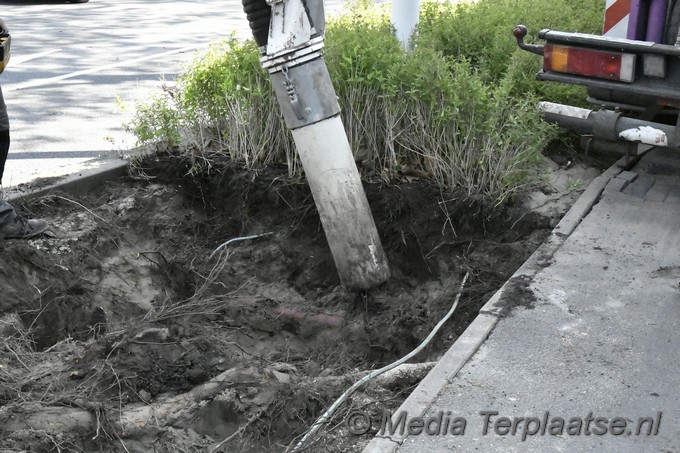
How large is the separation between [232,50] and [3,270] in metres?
2.22

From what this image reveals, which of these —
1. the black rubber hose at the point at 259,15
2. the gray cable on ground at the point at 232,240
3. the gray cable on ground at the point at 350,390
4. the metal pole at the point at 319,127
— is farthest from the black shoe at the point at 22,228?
the gray cable on ground at the point at 350,390

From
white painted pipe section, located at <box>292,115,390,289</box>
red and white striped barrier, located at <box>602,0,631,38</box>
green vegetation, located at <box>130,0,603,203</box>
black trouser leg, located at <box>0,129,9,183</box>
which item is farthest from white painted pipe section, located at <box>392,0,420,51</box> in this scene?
black trouser leg, located at <box>0,129,9,183</box>

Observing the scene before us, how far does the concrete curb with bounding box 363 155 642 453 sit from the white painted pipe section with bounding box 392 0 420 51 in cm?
192

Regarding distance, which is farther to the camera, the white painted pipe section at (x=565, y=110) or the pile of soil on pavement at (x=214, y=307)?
the white painted pipe section at (x=565, y=110)

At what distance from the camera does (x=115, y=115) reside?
7.96m

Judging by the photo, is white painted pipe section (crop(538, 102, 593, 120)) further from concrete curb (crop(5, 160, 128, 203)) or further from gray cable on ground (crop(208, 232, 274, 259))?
concrete curb (crop(5, 160, 128, 203))

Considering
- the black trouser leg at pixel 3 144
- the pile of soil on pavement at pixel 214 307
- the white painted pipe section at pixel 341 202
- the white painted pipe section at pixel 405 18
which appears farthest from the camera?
the white painted pipe section at pixel 405 18

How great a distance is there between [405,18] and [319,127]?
7.51 ft

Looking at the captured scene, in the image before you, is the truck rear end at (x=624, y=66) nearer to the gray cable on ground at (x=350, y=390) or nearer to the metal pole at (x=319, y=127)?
the metal pole at (x=319, y=127)

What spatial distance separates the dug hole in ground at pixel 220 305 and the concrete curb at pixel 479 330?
5.3 inches

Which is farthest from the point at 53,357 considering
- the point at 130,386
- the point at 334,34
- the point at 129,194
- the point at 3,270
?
the point at 334,34

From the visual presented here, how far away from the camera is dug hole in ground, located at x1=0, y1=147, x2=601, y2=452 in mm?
3436

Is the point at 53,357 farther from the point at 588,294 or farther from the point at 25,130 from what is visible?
the point at 25,130

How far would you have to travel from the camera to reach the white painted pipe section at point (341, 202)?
14.8 feet
